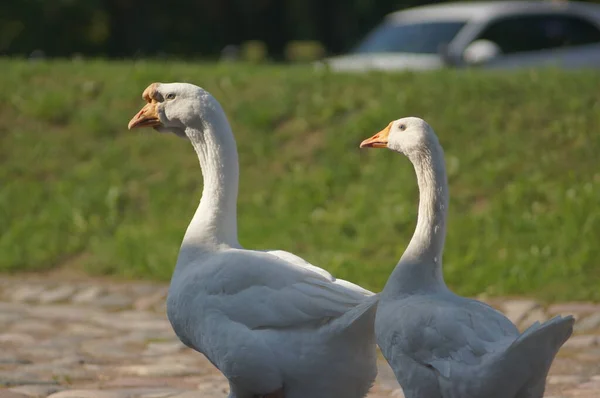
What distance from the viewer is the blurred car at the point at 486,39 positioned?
1348cm

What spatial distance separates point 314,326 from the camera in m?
4.19

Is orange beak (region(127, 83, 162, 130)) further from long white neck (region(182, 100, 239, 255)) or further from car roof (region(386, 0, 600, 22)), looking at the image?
car roof (region(386, 0, 600, 22))

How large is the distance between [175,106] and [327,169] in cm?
496

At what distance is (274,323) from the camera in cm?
420

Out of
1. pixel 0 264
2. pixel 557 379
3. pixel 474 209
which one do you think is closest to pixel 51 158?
pixel 0 264

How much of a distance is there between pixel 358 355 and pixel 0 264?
540cm

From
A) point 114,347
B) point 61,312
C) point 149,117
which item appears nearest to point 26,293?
point 61,312

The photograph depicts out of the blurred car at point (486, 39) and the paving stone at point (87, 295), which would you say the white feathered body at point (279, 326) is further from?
the blurred car at point (486, 39)

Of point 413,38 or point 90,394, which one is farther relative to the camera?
point 413,38

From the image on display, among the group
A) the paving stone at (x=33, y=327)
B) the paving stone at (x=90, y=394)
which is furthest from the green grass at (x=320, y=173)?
the paving stone at (x=90, y=394)

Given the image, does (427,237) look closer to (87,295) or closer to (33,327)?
(33,327)

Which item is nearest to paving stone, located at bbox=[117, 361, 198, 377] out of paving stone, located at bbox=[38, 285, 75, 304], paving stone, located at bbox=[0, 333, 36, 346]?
paving stone, located at bbox=[0, 333, 36, 346]

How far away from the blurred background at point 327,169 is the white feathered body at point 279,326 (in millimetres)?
3418

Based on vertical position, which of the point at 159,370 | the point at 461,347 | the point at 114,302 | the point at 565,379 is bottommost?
the point at 565,379
